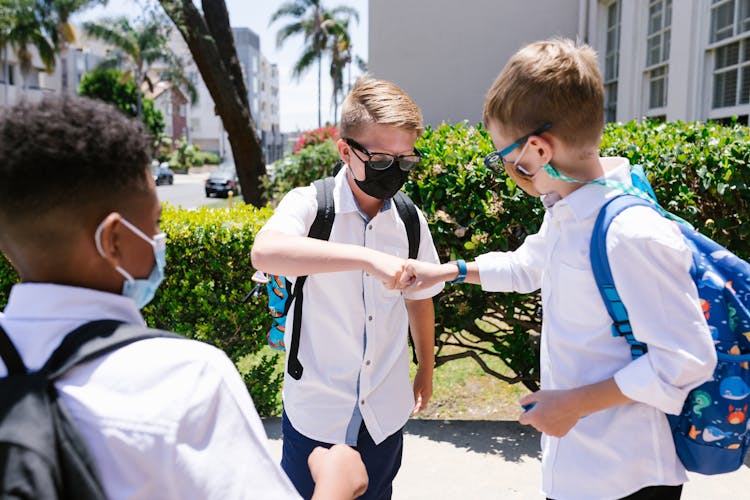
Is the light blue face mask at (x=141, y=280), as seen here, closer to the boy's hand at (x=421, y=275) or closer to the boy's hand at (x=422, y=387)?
the boy's hand at (x=421, y=275)

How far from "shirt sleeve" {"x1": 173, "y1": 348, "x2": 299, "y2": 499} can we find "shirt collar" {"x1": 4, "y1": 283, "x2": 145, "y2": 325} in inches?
9.0

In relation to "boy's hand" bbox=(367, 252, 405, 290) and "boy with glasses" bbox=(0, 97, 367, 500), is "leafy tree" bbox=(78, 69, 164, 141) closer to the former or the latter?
"boy's hand" bbox=(367, 252, 405, 290)

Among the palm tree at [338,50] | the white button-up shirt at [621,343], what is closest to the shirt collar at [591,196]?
the white button-up shirt at [621,343]

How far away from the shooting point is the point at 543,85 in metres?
1.63

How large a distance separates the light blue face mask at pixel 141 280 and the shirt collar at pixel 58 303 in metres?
0.07

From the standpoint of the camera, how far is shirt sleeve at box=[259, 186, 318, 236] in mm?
2162

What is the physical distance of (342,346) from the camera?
2287mm

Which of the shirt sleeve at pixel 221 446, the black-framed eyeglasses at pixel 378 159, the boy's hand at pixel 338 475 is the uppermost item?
the black-framed eyeglasses at pixel 378 159

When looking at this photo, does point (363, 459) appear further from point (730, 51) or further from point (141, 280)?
point (730, 51)

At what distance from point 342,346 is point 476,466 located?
2055mm

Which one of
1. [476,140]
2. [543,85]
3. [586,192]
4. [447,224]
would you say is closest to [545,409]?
[586,192]

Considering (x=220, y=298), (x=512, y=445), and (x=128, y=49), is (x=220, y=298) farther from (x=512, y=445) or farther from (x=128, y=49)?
(x=128, y=49)

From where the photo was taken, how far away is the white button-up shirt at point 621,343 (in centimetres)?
148

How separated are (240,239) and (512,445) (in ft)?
7.61
